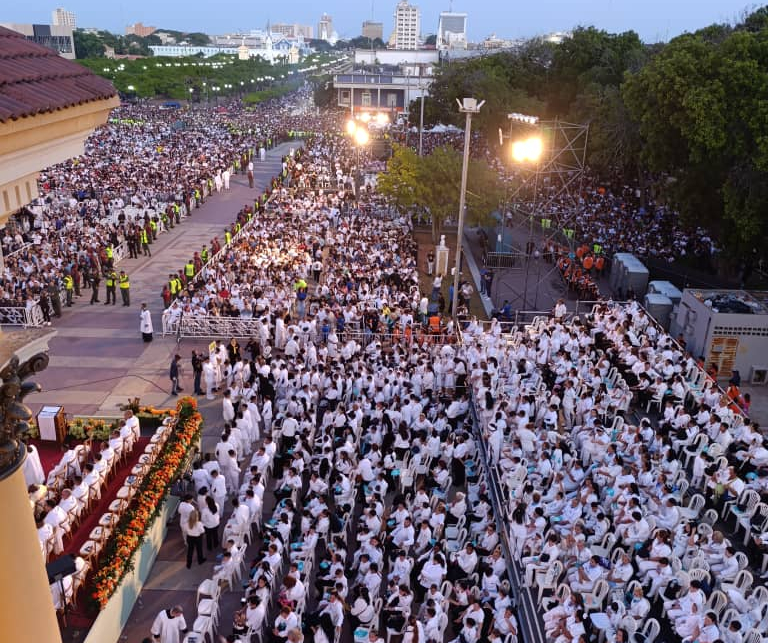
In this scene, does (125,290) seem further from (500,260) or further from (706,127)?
(706,127)

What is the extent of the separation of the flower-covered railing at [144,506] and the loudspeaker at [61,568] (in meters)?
0.42

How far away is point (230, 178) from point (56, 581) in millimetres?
38466

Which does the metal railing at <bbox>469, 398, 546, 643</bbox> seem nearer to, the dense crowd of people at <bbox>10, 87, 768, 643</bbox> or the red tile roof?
the dense crowd of people at <bbox>10, 87, 768, 643</bbox>

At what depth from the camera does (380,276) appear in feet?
75.0

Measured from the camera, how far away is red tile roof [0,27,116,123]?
2984mm

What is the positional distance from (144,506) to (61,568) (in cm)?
196

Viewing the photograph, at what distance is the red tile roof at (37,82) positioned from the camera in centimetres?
298

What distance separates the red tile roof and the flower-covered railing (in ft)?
24.9

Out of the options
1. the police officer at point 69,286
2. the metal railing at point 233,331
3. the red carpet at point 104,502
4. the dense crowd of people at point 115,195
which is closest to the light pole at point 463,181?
the metal railing at point 233,331

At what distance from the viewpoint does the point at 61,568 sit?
29.6ft

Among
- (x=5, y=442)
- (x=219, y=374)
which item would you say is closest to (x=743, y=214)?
(x=219, y=374)

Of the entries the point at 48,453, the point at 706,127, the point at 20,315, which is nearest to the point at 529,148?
the point at 706,127

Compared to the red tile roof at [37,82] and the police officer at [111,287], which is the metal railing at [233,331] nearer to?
the police officer at [111,287]

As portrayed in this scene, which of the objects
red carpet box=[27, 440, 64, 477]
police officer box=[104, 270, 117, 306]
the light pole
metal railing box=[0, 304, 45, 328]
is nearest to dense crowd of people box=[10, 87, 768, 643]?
metal railing box=[0, 304, 45, 328]
